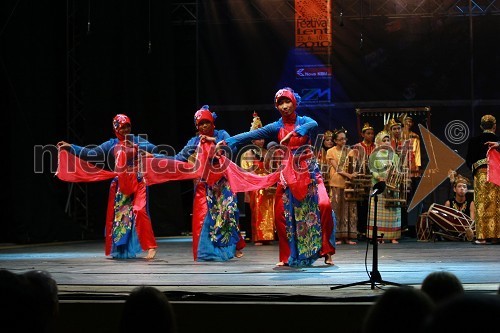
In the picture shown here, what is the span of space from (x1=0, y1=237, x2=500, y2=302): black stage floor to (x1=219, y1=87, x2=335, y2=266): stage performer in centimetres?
19

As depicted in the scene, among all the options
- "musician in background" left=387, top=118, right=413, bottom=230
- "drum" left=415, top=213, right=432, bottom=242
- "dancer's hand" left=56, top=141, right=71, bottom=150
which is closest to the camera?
"dancer's hand" left=56, top=141, right=71, bottom=150

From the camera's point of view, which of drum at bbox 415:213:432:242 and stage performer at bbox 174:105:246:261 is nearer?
stage performer at bbox 174:105:246:261

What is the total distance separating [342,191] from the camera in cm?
1169

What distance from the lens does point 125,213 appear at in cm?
880

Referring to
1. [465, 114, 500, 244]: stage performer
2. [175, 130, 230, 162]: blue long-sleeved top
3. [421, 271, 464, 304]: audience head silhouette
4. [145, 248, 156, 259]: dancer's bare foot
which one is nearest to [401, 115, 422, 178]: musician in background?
[465, 114, 500, 244]: stage performer

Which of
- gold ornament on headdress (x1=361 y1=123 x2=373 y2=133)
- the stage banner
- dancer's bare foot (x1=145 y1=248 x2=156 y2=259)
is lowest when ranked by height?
dancer's bare foot (x1=145 y1=248 x2=156 y2=259)

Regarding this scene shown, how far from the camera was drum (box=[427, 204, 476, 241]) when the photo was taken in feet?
37.3

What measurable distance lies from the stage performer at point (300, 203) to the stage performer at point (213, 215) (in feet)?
4.32

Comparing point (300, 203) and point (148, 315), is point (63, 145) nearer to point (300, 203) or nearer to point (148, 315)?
point (300, 203)

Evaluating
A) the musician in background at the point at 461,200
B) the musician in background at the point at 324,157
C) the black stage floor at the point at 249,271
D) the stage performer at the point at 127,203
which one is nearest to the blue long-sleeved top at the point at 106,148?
the stage performer at the point at 127,203

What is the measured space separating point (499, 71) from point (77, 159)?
6943mm

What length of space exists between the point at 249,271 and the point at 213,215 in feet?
5.76

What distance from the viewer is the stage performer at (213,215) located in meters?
8.35

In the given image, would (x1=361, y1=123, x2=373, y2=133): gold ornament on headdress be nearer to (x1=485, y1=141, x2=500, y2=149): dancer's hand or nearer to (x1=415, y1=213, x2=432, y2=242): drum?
(x1=415, y1=213, x2=432, y2=242): drum
